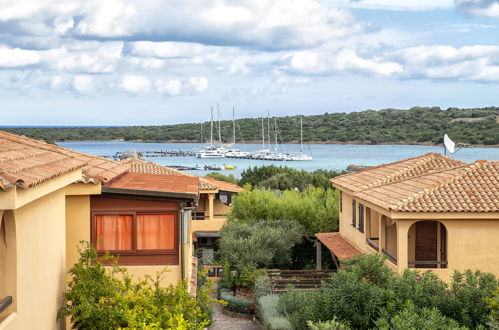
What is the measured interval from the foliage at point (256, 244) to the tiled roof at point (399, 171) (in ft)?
13.4

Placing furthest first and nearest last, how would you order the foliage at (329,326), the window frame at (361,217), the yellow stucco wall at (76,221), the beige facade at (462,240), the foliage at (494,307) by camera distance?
the window frame at (361,217) < the beige facade at (462,240) < the yellow stucco wall at (76,221) < the foliage at (329,326) < the foliage at (494,307)

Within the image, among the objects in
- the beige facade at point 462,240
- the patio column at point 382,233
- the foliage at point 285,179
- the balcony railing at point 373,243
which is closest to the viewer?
the beige facade at point 462,240

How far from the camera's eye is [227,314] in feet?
97.7

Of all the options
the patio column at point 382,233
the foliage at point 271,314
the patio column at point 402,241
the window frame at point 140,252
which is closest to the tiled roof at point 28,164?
the window frame at point 140,252

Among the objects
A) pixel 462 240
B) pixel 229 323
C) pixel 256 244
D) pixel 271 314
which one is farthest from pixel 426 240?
pixel 256 244

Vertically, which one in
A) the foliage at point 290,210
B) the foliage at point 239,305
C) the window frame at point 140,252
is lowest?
the foliage at point 239,305

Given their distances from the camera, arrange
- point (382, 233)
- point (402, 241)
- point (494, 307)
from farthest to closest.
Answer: point (382, 233), point (402, 241), point (494, 307)

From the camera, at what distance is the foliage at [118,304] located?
36.8 feet

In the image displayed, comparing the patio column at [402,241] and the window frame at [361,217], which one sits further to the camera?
the window frame at [361,217]

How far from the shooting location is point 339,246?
2908 cm

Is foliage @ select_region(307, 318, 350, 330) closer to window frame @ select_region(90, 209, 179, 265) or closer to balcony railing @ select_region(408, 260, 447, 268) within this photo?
window frame @ select_region(90, 209, 179, 265)

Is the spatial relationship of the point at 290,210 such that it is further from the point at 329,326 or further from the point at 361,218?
the point at 329,326

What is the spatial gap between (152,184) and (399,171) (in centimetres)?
1526

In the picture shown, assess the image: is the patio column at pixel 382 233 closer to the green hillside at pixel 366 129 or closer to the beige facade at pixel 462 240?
the beige facade at pixel 462 240
